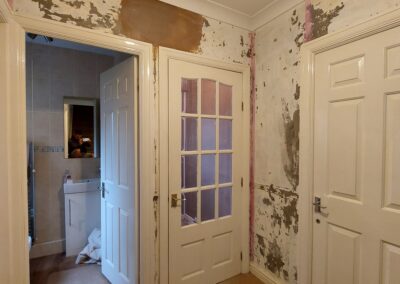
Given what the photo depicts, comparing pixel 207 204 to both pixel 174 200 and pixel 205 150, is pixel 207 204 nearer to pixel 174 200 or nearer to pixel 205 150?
pixel 174 200

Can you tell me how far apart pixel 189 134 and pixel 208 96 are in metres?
0.40

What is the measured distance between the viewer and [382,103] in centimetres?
144

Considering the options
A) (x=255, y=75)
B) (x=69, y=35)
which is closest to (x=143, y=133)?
(x=69, y=35)

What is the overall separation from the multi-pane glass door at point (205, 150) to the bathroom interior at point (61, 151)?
4.11 ft

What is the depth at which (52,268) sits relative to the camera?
8.41 feet

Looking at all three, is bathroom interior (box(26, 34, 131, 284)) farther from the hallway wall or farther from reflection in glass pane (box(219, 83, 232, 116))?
reflection in glass pane (box(219, 83, 232, 116))

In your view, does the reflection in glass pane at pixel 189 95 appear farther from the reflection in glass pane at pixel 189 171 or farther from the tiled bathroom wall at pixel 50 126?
the tiled bathroom wall at pixel 50 126

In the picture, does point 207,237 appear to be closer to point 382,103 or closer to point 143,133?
point 143,133

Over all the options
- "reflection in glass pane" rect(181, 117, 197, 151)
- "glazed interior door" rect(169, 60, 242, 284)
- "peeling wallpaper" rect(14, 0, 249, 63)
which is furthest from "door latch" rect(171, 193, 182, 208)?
"peeling wallpaper" rect(14, 0, 249, 63)

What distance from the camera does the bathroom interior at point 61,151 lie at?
9.14 feet

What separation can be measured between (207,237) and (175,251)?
0.33m

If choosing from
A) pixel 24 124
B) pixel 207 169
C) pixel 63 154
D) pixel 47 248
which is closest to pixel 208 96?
pixel 207 169

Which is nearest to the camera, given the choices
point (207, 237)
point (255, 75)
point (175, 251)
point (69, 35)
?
point (69, 35)

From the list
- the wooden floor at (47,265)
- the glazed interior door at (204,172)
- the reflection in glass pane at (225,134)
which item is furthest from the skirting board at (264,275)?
the wooden floor at (47,265)
